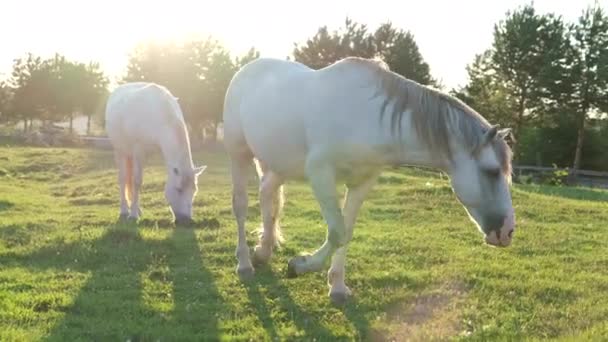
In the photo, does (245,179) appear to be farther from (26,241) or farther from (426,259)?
(26,241)

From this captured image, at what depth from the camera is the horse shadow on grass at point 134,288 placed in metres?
4.79

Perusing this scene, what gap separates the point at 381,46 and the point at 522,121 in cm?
1467

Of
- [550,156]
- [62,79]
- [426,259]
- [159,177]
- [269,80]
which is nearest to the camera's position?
[269,80]

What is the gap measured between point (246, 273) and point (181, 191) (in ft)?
12.7

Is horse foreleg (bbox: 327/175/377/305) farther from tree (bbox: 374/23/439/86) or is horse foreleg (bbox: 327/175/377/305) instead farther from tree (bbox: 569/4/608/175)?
tree (bbox: 374/23/439/86)

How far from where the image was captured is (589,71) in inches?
1330

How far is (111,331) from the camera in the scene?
474 cm

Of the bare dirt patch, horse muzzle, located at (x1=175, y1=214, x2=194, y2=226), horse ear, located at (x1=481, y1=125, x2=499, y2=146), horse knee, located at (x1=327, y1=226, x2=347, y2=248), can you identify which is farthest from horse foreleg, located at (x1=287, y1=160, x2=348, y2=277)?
horse muzzle, located at (x1=175, y1=214, x2=194, y2=226)

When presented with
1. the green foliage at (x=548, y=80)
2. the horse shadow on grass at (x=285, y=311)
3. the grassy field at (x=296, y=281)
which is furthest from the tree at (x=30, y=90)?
the horse shadow on grass at (x=285, y=311)

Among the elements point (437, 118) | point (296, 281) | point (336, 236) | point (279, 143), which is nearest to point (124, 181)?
point (296, 281)

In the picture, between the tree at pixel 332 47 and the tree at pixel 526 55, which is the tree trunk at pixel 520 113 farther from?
the tree at pixel 332 47

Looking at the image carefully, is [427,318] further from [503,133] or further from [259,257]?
[259,257]

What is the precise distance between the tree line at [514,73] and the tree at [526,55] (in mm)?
54

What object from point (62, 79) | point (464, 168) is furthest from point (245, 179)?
point (62, 79)
